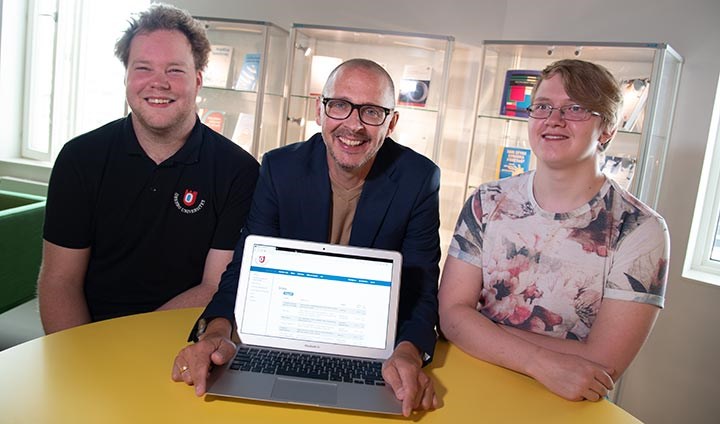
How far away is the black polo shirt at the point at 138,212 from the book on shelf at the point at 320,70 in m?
1.61

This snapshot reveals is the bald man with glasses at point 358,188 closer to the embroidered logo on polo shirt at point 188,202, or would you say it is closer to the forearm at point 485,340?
the forearm at point 485,340

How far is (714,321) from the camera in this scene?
318 cm

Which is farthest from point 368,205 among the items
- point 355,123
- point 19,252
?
point 19,252

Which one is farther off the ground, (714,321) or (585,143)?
(585,143)

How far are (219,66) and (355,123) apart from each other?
7.55 ft

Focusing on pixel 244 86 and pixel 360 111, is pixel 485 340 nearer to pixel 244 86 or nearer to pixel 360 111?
pixel 360 111

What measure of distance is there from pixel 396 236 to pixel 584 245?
596 mm

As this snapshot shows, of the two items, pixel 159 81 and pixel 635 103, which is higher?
pixel 635 103

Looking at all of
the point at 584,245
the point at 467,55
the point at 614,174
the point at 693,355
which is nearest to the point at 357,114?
the point at 584,245

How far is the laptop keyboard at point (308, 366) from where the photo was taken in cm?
143

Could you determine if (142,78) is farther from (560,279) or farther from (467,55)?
(467,55)

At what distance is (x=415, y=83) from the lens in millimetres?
3709

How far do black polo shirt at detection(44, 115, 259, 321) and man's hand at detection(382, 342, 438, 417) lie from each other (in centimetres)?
103

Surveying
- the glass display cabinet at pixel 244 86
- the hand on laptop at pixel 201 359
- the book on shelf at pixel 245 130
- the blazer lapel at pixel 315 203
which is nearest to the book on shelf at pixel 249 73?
the glass display cabinet at pixel 244 86
